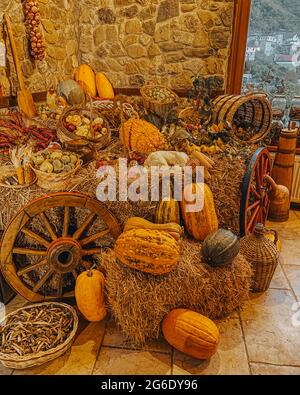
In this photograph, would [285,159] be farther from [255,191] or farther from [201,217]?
[201,217]

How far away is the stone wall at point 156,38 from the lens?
389 centimetres

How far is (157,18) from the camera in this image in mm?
4012

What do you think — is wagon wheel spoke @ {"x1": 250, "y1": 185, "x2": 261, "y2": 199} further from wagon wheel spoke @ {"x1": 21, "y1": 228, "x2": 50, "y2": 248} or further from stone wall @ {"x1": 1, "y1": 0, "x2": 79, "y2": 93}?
stone wall @ {"x1": 1, "y1": 0, "x2": 79, "y2": 93}

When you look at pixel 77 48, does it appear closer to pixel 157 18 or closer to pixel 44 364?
pixel 157 18

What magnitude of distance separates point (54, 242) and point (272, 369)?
59.2 inches

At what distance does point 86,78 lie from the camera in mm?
4020

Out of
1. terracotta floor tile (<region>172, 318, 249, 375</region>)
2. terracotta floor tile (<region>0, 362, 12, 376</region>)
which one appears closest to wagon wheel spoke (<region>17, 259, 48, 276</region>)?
terracotta floor tile (<region>0, 362, 12, 376</region>)

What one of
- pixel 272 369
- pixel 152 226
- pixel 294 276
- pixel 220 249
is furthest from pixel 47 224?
pixel 294 276

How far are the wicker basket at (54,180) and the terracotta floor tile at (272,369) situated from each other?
1.57 metres

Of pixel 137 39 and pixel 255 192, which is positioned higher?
pixel 137 39

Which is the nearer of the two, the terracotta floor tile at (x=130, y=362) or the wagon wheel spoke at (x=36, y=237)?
the terracotta floor tile at (x=130, y=362)

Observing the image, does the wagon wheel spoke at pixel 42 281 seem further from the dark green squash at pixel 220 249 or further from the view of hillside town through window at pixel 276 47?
the view of hillside town through window at pixel 276 47

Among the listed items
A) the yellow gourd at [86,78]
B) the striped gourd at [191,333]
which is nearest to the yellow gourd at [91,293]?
the striped gourd at [191,333]
